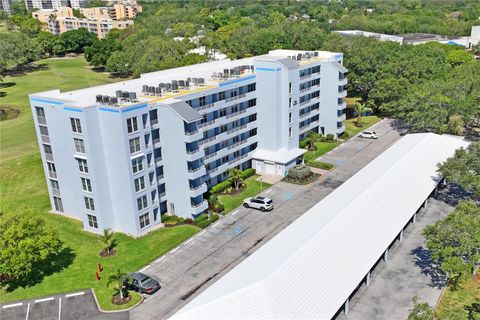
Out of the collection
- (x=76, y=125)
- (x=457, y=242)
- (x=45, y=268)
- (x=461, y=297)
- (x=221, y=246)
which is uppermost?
(x=76, y=125)

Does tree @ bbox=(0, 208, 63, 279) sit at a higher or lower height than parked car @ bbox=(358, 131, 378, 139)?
higher

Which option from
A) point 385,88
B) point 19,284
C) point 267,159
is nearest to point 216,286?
point 19,284

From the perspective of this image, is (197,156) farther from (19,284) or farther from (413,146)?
(413,146)

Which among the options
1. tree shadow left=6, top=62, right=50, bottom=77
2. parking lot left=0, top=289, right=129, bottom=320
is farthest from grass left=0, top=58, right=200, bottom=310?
tree shadow left=6, top=62, right=50, bottom=77

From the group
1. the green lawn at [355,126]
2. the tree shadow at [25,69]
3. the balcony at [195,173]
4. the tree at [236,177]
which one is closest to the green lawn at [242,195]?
the tree at [236,177]

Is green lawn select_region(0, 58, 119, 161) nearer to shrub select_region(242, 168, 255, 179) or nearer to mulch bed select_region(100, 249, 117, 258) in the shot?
mulch bed select_region(100, 249, 117, 258)

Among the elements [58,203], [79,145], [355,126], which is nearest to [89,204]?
[79,145]

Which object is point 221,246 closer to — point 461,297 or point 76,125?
point 76,125
